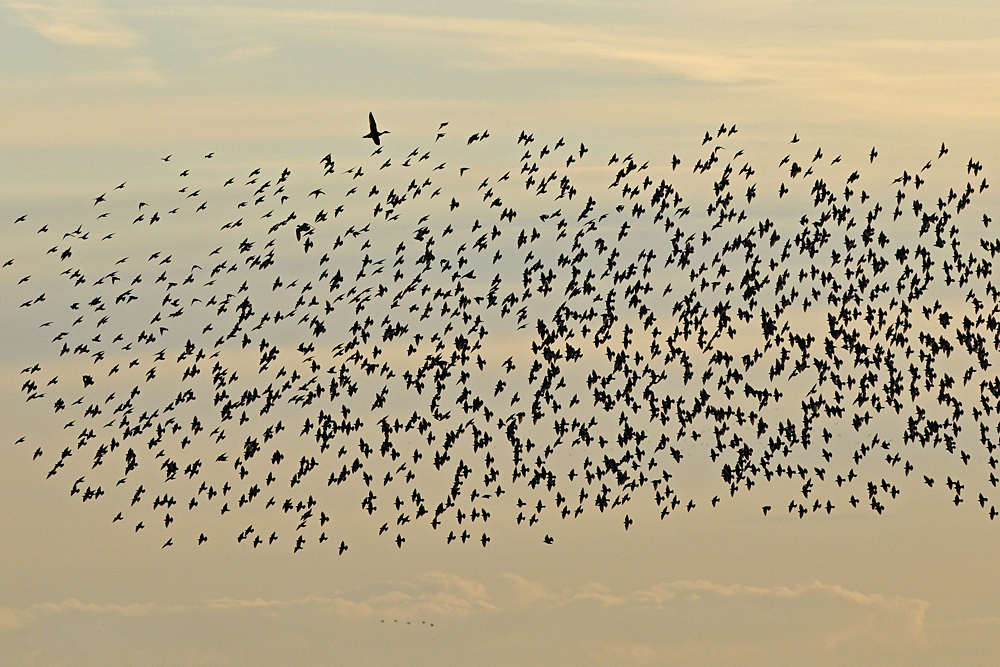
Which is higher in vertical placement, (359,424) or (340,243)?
(340,243)

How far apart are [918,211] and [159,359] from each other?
112 feet

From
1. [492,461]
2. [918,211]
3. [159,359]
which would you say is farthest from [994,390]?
[159,359]

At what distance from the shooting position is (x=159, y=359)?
2835 inches

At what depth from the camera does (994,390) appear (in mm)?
68500

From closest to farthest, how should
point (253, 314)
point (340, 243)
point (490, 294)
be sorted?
point (340, 243), point (490, 294), point (253, 314)

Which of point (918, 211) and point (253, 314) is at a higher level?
point (918, 211)

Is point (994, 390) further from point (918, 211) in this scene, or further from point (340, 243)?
point (340, 243)

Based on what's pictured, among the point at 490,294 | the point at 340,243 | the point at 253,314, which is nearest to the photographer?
the point at 340,243

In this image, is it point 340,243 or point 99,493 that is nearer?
point 340,243

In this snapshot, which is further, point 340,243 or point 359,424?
point 359,424

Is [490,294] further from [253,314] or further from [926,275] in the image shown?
[926,275]

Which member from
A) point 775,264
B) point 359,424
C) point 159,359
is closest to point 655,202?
point 775,264

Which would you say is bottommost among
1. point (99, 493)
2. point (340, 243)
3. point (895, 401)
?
point (99, 493)

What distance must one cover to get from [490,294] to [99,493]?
18480 millimetres
